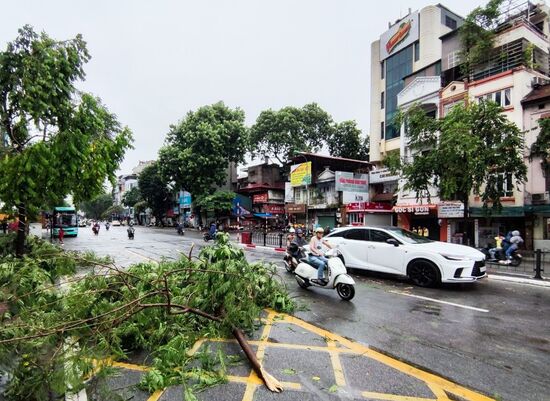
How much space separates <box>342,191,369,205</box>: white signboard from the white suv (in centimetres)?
2120

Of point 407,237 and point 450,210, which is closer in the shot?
point 407,237

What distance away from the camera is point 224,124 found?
4122 cm

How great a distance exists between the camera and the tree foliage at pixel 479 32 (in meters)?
21.2

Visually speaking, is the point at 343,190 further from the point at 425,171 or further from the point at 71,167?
the point at 71,167

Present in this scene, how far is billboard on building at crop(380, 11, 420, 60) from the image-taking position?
96.0ft

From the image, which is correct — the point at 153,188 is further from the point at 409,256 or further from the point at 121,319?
the point at 121,319

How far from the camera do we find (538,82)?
1958 centimetres

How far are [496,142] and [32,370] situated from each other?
55.8ft

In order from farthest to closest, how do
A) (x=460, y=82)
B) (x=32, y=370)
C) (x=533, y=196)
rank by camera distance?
(x=460, y=82) < (x=533, y=196) < (x=32, y=370)

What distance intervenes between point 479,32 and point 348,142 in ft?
77.2

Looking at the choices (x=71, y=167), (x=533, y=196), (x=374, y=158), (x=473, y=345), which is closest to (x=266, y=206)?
(x=374, y=158)

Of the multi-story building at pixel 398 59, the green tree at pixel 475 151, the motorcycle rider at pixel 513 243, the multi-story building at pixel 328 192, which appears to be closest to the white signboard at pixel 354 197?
the multi-story building at pixel 328 192

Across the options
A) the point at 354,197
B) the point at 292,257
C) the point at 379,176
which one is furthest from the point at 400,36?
the point at 292,257

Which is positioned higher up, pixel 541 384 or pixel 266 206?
pixel 266 206
